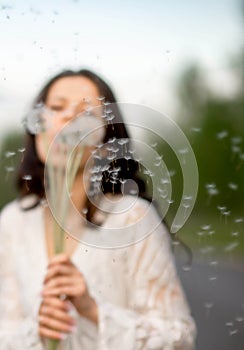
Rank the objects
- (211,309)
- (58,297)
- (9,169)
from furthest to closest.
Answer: (211,309)
(9,169)
(58,297)

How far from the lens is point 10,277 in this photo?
2.77ft

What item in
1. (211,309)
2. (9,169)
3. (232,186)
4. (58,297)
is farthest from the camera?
(211,309)

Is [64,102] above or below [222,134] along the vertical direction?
above

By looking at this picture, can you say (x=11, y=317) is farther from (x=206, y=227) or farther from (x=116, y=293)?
(x=206, y=227)

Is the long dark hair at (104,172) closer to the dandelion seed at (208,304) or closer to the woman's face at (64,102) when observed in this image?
the woman's face at (64,102)

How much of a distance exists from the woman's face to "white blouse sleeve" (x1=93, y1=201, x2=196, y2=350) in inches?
4.7

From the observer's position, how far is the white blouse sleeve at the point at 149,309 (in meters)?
0.82

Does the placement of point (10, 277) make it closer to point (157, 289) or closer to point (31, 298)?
point (31, 298)

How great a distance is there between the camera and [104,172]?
0.85m

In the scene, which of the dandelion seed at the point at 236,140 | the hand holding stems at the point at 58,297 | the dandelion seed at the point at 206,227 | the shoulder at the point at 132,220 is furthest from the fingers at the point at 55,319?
the dandelion seed at the point at 236,140

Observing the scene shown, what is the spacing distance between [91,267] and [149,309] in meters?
0.07

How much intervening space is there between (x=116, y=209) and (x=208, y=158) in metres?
0.20

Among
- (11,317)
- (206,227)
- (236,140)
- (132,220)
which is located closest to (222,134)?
(236,140)

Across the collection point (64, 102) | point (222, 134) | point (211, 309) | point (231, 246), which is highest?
point (64, 102)
